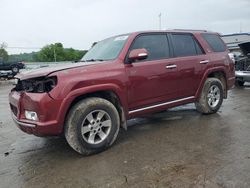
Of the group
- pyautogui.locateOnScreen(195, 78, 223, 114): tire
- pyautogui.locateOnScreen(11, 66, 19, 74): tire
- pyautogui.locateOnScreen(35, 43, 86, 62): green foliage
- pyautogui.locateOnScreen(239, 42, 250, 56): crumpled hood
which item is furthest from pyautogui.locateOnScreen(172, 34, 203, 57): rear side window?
pyautogui.locateOnScreen(35, 43, 86, 62): green foliage

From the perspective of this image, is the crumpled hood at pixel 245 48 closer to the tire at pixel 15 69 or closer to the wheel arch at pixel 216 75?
the wheel arch at pixel 216 75

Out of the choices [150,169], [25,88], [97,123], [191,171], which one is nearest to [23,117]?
[25,88]

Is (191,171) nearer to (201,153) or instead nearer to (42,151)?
(201,153)

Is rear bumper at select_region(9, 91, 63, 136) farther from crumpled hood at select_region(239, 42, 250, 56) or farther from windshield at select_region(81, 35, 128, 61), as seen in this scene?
crumpled hood at select_region(239, 42, 250, 56)

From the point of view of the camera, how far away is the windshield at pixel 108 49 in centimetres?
502

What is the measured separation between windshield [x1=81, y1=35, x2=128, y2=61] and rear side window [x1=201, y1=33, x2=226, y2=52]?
2186mm

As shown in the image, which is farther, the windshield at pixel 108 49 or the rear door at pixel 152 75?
the windshield at pixel 108 49

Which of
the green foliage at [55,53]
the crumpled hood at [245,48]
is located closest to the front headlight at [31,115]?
the crumpled hood at [245,48]

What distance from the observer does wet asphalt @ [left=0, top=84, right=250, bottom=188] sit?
11.3 feet

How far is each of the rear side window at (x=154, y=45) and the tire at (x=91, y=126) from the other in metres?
1.30

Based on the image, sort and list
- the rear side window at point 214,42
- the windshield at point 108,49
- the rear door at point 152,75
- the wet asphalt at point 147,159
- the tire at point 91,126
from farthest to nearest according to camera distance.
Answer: the rear side window at point 214,42 → the windshield at point 108,49 → the rear door at point 152,75 → the tire at point 91,126 → the wet asphalt at point 147,159

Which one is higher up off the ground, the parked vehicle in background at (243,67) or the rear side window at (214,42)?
the rear side window at (214,42)

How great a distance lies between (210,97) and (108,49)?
2.67 m

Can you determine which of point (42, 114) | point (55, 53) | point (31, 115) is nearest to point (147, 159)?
point (42, 114)
